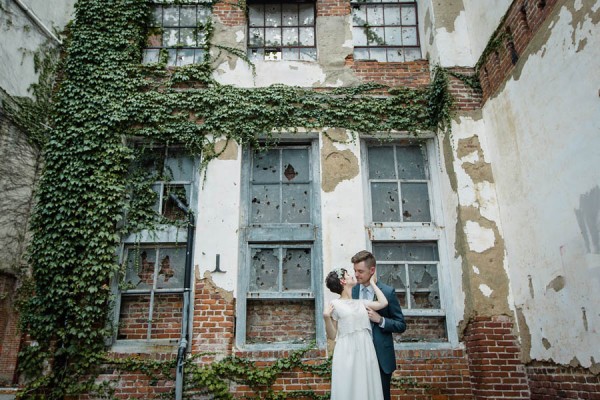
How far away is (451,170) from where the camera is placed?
6.47m

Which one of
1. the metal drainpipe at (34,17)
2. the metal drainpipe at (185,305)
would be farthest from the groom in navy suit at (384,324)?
the metal drainpipe at (34,17)

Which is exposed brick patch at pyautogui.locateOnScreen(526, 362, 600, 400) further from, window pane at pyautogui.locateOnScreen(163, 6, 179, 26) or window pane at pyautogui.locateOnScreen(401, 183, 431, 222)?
window pane at pyautogui.locateOnScreen(163, 6, 179, 26)

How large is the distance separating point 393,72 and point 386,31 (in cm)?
92

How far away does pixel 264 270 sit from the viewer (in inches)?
254

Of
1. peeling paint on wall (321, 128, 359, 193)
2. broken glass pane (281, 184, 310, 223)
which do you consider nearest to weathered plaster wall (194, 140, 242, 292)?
broken glass pane (281, 184, 310, 223)

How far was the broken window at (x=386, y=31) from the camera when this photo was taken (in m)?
7.58

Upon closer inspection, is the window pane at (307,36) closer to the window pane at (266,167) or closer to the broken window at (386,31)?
the broken window at (386,31)

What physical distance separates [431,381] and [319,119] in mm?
3910

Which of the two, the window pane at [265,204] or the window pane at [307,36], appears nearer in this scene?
the window pane at [265,204]

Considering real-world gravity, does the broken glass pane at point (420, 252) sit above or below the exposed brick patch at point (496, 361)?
above

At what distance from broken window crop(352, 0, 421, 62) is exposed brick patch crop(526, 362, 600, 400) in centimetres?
497

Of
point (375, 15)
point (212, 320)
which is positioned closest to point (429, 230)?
point (212, 320)

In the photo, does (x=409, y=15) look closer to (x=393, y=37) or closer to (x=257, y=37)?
(x=393, y=37)

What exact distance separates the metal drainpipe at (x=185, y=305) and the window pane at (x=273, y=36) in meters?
3.03
